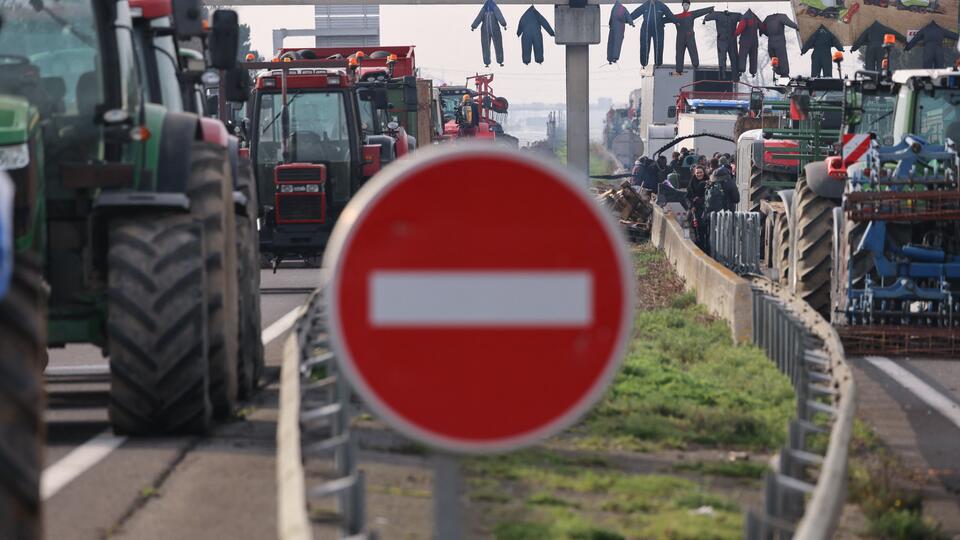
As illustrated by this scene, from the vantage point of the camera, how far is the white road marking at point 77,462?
9.23 m

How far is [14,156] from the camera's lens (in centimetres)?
1028

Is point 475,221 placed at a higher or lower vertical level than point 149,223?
higher

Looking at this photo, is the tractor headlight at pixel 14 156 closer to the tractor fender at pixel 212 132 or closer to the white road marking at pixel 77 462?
the white road marking at pixel 77 462

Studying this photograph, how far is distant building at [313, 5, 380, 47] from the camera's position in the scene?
70.4 meters

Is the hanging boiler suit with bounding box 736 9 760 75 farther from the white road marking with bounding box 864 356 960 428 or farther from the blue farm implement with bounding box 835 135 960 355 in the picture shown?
the white road marking with bounding box 864 356 960 428

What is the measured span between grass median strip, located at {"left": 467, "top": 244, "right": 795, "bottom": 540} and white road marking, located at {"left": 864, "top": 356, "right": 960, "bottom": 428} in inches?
42.3

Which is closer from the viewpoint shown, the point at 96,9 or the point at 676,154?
the point at 96,9

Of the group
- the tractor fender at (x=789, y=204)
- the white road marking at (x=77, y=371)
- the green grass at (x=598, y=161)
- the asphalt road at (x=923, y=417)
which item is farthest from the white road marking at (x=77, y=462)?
the green grass at (x=598, y=161)

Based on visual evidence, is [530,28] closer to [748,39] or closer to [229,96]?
[748,39]

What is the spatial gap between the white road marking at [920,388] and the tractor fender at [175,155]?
17.4ft

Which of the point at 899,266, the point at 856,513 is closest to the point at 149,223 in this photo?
the point at 856,513

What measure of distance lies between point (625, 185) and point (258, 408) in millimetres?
26772

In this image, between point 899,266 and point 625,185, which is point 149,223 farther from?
point 625,185

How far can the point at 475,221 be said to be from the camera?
449cm
